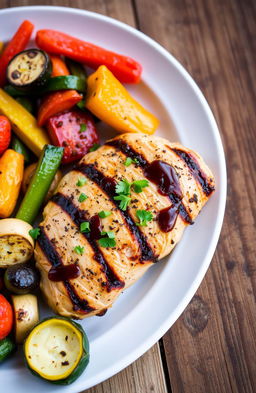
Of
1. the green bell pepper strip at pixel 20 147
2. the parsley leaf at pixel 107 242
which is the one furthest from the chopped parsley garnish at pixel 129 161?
the green bell pepper strip at pixel 20 147

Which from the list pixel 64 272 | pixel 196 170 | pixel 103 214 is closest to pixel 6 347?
pixel 64 272

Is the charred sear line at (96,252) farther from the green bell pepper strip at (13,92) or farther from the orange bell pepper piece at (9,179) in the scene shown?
the green bell pepper strip at (13,92)

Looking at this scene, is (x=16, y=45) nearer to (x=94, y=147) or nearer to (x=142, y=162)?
(x=94, y=147)

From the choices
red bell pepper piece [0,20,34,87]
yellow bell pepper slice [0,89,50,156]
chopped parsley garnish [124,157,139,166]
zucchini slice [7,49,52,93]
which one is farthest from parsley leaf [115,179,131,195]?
red bell pepper piece [0,20,34,87]

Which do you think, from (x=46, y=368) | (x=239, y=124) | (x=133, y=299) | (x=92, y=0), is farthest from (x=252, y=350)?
(x=92, y=0)

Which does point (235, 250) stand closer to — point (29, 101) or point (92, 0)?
point (29, 101)

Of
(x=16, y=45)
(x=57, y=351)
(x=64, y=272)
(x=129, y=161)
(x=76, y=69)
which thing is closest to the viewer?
(x=57, y=351)

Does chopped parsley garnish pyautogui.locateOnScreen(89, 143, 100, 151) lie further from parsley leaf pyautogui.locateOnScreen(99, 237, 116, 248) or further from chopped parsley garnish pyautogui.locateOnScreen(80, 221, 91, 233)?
parsley leaf pyautogui.locateOnScreen(99, 237, 116, 248)
